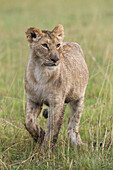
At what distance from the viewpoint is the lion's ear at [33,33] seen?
395 centimetres

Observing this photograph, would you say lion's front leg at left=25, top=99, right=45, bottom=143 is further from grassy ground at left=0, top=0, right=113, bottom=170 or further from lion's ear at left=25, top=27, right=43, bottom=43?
lion's ear at left=25, top=27, right=43, bottom=43

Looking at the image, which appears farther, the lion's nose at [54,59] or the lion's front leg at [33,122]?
the lion's front leg at [33,122]

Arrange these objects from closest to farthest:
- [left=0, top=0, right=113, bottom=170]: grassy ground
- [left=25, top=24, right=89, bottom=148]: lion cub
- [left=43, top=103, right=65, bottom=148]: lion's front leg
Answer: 1. [left=0, top=0, right=113, bottom=170]: grassy ground
2. [left=25, top=24, right=89, bottom=148]: lion cub
3. [left=43, top=103, right=65, bottom=148]: lion's front leg

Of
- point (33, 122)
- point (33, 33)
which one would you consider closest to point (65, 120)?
point (33, 122)

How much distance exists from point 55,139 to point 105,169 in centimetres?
76

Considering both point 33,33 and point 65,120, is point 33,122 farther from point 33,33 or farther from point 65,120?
point 65,120

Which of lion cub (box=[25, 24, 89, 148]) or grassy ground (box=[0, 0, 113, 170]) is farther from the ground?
lion cub (box=[25, 24, 89, 148])

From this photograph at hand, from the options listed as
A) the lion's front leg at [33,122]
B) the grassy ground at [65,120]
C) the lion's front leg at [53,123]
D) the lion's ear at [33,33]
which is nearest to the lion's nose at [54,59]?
the lion's ear at [33,33]

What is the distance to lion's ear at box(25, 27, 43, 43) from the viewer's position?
12.9 ft

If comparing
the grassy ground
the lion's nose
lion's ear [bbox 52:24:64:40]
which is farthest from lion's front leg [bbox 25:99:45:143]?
lion's ear [bbox 52:24:64:40]

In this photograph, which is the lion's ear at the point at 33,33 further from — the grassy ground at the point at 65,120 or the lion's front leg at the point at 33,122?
the grassy ground at the point at 65,120

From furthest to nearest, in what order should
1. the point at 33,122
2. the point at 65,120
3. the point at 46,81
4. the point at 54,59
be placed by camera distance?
the point at 65,120 → the point at 33,122 → the point at 46,81 → the point at 54,59

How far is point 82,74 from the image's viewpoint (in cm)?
479

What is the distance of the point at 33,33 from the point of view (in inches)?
157
